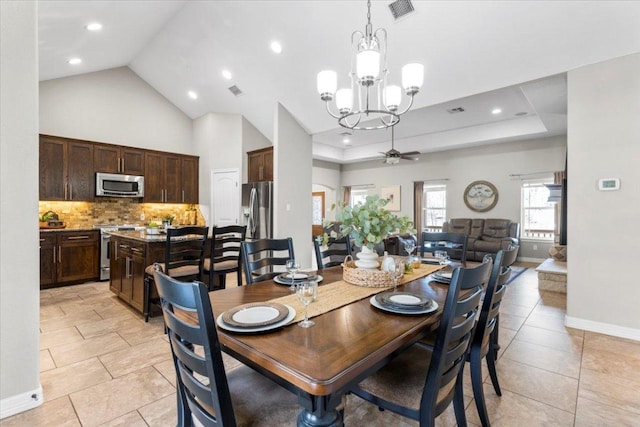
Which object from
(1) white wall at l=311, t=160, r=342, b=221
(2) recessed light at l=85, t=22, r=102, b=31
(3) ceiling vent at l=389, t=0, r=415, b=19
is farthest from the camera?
(1) white wall at l=311, t=160, r=342, b=221

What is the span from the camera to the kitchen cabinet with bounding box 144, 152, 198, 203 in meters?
6.07

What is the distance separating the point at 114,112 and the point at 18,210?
4854mm

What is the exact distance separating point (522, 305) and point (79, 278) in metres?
6.56

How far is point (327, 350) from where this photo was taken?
3.46 feet

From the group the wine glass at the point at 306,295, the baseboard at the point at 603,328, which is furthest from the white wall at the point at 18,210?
the baseboard at the point at 603,328

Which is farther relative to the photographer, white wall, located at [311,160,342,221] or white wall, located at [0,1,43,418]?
white wall, located at [311,160,342,221]

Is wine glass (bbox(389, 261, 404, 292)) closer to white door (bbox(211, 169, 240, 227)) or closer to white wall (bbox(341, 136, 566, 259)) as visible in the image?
white door (bbox(211, 169, 240, 227))

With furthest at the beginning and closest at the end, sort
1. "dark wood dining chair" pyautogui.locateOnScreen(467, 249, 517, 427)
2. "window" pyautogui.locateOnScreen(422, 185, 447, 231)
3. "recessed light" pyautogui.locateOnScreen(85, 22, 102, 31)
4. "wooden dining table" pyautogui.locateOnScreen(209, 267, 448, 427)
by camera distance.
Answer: "window" pyautogui.locateOnScreen(422, 185, 447, 231) < "recessed light" pyautogui.locateOnScreen(85, 22, 102, 31) < "dark wood dining chair" pyautogui.locateOnScreen(467, 249, 517, 427) < "wooden dining table" pyautogui.locateOnScreen(209, 267, 448, 427)

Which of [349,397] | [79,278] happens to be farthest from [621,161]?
[79,278]

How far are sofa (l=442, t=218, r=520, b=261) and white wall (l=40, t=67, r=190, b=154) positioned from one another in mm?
6879

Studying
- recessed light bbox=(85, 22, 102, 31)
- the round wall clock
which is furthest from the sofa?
recessed light bbox=(85, 22, 102, 31)

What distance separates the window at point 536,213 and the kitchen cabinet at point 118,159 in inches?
337

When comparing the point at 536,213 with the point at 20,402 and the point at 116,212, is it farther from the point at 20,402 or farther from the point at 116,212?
the point at 116,212

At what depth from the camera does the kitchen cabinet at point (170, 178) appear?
6.07m
